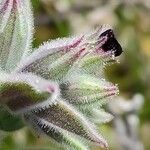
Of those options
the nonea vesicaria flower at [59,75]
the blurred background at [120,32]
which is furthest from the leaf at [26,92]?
the blurred background at [120,32]

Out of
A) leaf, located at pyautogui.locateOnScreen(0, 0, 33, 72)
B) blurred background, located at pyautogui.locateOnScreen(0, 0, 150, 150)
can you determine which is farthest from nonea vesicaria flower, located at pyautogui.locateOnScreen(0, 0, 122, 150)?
blurred background, located at pyautogui.locateOnScreen(0, 0, 150, 150)

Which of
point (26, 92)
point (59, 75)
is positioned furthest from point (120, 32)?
point (26, 92)

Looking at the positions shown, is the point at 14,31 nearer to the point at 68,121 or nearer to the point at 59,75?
the point at 59,75

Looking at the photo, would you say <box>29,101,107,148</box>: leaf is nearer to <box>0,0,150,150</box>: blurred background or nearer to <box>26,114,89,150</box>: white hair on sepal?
<box>26,114,89,150</box>: white hair on sepal

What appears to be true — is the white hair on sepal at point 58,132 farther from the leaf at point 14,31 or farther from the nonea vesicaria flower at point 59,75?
the leaf at point 14,31

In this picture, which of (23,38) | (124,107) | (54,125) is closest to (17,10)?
(23,38)

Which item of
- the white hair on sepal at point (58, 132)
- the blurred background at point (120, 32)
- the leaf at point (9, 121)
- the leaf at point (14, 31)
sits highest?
the blurred background at point (120, 32)
